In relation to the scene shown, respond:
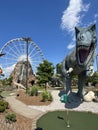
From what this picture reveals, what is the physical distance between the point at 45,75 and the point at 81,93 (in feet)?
38.5

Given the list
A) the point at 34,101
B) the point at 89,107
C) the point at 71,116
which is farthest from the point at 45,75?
the point at 71,116

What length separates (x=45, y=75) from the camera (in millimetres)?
27766

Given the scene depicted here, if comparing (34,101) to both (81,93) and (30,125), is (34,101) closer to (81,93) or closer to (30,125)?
(81,93)

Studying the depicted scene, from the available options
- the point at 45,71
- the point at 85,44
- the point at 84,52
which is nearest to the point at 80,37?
the point at 85,44

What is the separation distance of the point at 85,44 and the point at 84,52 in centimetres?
59

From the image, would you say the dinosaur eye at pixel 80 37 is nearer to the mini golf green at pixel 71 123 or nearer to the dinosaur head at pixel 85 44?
the dinosaur head at pixel 85 44

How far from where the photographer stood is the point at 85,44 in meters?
12.0

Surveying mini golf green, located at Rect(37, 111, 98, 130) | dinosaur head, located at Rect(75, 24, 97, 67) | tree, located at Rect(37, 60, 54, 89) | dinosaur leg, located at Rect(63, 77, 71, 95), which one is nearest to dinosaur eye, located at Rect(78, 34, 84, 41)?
dinosaur head, located at Rect(75, 24, 97, 67)

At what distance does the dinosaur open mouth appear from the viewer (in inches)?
478

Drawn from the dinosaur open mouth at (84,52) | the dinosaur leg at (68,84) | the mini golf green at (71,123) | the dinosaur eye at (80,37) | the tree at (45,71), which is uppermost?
the dinosaur eye at (80,37)

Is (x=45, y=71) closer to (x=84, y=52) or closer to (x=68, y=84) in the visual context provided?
(x=68, y=84)

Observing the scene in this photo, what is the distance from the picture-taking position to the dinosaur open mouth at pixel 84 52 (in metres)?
12.1

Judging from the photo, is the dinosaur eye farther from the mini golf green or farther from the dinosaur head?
the mini golf green

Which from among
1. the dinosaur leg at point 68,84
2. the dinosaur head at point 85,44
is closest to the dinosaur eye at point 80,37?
the dinosaur head at point 85,44
